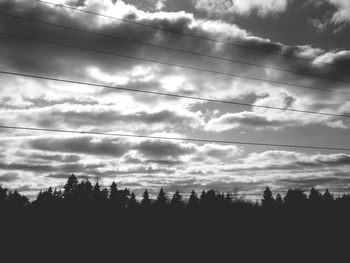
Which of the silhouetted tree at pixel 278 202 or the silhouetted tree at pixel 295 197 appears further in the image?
the silhouetted tree at pixel 295 197

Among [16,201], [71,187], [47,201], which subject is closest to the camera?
[47,201]

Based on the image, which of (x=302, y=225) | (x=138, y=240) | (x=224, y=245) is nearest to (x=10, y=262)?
(x=138, y=240)

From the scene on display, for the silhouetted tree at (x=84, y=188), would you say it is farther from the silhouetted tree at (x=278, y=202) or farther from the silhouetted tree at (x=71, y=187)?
the silhouetted tree at (x=278, y=202)

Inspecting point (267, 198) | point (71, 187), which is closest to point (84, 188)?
point (71, 187)

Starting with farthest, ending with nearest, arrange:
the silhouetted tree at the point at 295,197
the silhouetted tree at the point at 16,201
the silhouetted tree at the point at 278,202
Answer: the silhouetted tree at the point at 295,197 → the silhouetted tree at the point at 278,202 → the silhouetted tree at the point at 16,201

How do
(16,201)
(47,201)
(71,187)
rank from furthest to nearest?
(71,187)
(16,201)
(47,201)

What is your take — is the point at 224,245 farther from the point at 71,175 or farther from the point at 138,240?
the point at 71,175

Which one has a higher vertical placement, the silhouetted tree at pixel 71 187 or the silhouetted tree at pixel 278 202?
the silhouetted tree at pixel 71 187

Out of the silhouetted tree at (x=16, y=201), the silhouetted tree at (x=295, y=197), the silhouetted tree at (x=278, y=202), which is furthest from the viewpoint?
the silhouetted tree at (x=295, y=197)

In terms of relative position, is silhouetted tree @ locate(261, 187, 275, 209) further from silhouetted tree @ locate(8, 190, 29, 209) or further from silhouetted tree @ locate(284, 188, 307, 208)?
silhouetted tree @ locate(8, 190, 29, 209)

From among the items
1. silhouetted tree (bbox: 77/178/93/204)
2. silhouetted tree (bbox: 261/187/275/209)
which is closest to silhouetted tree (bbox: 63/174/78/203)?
silhouetted tree (bbox: 77/178/93/204)

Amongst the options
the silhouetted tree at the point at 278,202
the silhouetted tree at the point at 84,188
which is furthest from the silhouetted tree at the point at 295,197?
the silhouetted tree at the point at 84,188

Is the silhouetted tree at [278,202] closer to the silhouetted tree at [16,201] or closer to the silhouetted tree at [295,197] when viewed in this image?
the silhouetted tree at [295,197]

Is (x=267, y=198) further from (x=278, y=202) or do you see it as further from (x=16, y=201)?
(x=16, y=201)
